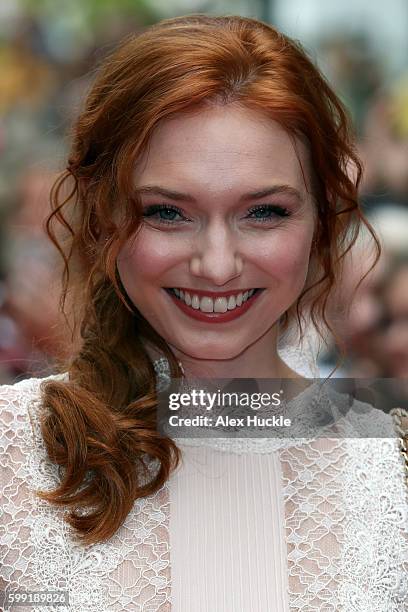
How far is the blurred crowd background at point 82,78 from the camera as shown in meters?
2.61

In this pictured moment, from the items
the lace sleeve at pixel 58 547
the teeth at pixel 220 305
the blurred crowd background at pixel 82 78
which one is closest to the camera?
the lace sleeve at pixel 58 547

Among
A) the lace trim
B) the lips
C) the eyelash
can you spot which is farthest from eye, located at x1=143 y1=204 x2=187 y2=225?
the lace trim

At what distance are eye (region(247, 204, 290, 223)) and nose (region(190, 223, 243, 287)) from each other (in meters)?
0.05

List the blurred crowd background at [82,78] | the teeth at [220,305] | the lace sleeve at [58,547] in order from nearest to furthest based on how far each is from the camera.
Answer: the lace sleeve at [58,547] < the teeth at [220,305] < the blurred crowd background at [82,78]

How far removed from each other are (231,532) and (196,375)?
9.8 inches

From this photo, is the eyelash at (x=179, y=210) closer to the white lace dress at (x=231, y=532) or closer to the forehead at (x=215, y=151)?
the forehead at (x=215, y=151)

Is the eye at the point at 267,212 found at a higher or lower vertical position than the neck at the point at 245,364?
higher

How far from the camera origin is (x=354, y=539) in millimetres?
1479

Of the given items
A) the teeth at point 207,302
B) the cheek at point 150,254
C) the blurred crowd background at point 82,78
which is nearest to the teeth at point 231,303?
the teeth at point 207,302

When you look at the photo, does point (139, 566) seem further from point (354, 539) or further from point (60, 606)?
point (354, 539)

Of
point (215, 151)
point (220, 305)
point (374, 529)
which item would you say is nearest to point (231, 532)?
point (374, 529)

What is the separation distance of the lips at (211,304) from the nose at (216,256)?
1.8 inches

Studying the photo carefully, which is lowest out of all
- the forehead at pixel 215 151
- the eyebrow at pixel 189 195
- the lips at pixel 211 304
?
the lips at pixel 211 304

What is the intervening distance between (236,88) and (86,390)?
0.48 metres
